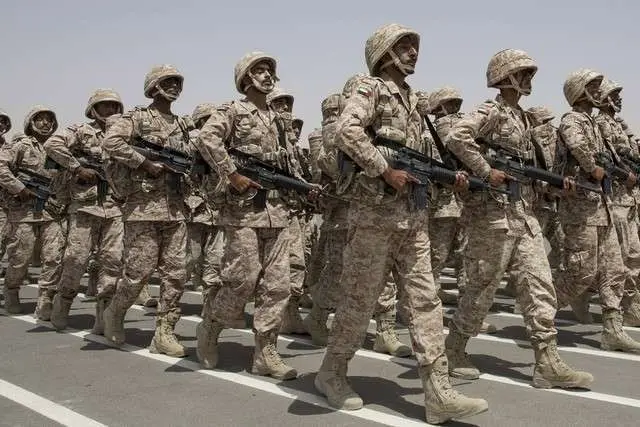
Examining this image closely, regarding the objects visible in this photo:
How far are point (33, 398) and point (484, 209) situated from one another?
141 inches

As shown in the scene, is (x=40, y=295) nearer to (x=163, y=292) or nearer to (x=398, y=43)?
(x=163, y=292)

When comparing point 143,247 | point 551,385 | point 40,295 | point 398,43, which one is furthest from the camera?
point 40,295

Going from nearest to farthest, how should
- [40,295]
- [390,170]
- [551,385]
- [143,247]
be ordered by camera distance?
[390,170]
[551,385]
[143,247]
[40,295]

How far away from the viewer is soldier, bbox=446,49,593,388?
5066 mm

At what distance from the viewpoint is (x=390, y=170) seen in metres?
4.30

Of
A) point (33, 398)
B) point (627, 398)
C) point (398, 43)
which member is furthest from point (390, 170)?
point (33, 398)

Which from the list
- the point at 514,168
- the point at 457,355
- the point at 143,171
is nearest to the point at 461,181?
the point at 514,168

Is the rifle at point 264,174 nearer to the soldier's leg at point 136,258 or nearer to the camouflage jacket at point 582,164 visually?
the soldier's leg at point 136,258

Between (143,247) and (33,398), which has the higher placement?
(143,247)

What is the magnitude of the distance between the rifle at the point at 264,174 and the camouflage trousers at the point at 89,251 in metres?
2.17

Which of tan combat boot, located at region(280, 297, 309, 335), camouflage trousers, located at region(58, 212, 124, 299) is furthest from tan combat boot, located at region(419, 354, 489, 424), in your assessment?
camouflage trousers, located at region(58, 212, 124, 299)

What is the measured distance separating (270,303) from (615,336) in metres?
3.26

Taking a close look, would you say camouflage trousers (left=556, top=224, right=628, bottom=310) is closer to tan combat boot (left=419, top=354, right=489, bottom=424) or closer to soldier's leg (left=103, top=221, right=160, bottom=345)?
tan combat boot (left=419, top=354, right=489, bottom=424)

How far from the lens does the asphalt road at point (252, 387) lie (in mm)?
4406
